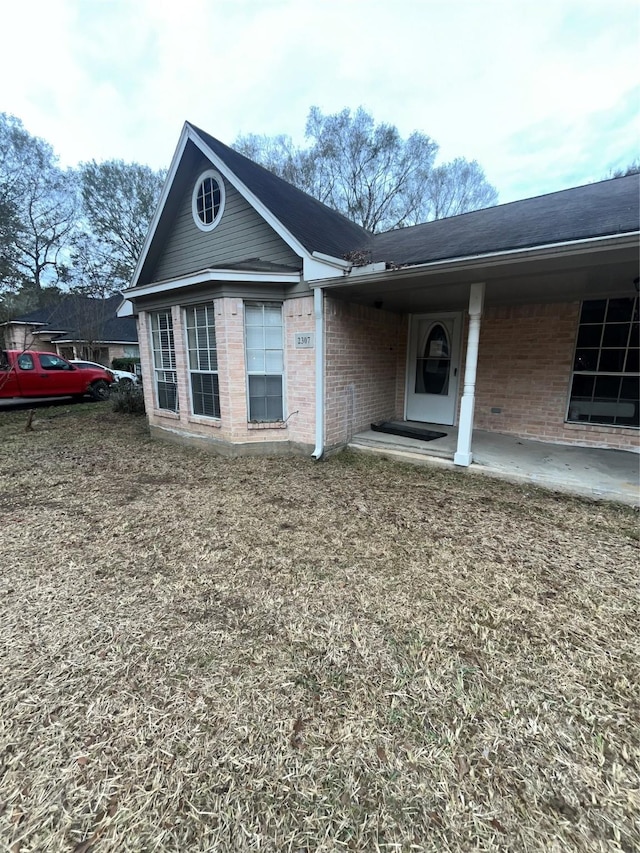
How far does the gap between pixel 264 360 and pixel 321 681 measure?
4.84 meters

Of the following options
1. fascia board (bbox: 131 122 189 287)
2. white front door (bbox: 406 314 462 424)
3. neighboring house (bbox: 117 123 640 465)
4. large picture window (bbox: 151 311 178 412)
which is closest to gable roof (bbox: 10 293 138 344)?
fascia board (bbox: 131 122 189 287)

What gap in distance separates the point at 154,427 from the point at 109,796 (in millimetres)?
6955

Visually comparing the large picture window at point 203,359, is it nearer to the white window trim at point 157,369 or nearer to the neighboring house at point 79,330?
the white window trim at point 157,369

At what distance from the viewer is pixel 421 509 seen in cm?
409

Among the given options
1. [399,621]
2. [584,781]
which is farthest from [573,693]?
[399,621]

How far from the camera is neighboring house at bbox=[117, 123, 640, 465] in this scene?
504 cm

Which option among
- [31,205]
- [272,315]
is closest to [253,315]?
[272,315]

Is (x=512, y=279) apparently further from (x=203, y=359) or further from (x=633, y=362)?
(x=203, y=359)

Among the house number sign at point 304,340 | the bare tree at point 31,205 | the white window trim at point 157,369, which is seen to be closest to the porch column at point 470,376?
the house number sign at point 304,340

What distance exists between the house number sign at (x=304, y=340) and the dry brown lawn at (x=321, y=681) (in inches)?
112

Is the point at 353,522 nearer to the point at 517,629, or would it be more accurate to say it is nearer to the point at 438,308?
the point at 517,629

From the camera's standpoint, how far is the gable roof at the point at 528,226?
388 centimetres

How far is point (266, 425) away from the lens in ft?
20.2

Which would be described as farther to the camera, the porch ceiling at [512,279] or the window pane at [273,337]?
the window pane at [273,337]
